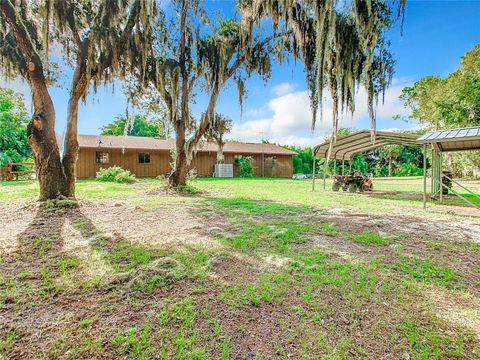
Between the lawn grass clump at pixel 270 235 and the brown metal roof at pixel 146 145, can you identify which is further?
the brown metal roof at pixel 146 145

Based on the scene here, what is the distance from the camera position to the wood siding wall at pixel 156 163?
57.1 ft

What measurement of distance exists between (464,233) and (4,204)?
930cm

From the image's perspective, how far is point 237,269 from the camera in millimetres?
2697

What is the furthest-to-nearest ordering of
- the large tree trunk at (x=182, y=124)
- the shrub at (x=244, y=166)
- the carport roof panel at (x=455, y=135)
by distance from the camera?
the shrub at (x=244, y=166)
the large tree trunk at (x=182, y=124)
the carport roof panel at (x=455, y=135)

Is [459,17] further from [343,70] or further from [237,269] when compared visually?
[237,269]

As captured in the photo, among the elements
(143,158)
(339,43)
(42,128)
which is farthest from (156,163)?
(339,43)

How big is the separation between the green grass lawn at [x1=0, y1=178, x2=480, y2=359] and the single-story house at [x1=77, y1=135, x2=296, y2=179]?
13.2m

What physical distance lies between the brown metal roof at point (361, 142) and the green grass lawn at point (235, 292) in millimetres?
5654

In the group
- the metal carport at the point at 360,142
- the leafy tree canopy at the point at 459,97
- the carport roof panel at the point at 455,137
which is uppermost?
the leafy tree canopy at the point at 459,97

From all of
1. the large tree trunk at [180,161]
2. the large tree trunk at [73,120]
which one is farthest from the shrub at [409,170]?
the large tree trunk at [73,120]

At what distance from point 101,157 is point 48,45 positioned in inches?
553

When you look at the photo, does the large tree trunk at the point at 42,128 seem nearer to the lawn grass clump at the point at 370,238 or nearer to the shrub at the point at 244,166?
the lawn grass clump at the point at 370,238

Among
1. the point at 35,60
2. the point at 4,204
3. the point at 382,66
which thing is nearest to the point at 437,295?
the point at 382,66

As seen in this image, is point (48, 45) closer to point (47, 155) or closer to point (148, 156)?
point (47, 155)
